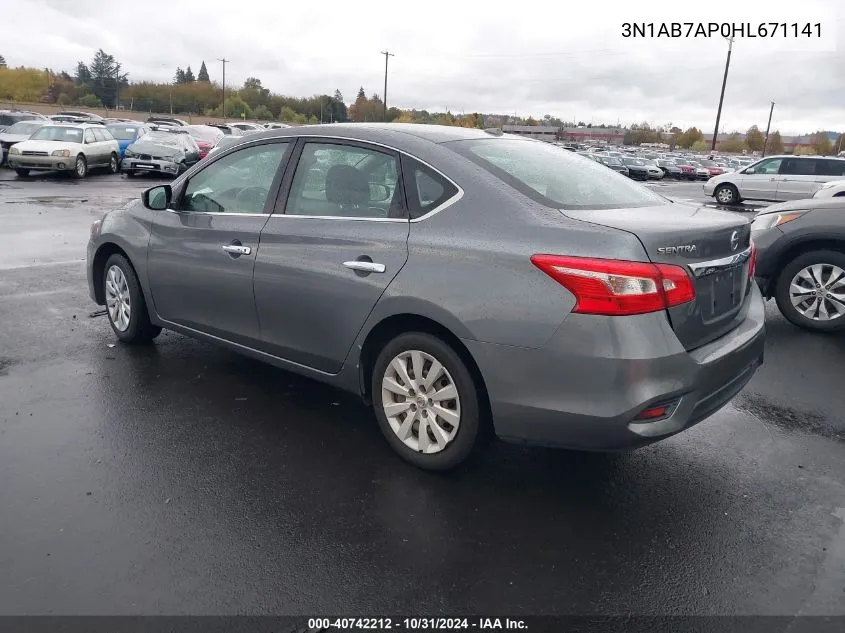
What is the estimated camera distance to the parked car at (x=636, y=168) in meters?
40.8

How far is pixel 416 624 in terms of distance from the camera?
8.56 ft

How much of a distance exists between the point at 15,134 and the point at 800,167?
2475 cm

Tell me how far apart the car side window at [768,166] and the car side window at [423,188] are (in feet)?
71.0

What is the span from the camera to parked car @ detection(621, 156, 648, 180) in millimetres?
40844

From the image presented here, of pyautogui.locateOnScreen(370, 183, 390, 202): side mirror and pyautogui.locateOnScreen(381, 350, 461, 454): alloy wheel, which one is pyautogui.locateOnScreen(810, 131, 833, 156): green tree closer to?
pyautogui.locateOnScreen(370, 183, 390, 202): side mirror

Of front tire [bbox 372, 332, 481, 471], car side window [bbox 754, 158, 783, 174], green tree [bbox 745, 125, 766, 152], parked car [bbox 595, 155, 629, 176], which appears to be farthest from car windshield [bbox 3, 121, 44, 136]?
green tree [bbox 745, 125, 766, 152]

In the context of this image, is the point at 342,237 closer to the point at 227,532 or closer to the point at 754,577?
the point at 227,532

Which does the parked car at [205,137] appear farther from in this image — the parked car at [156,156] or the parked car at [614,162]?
the parked car at [614,162]

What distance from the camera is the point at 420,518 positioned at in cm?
331

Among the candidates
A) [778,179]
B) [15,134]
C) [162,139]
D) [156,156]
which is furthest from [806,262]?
[15,134]

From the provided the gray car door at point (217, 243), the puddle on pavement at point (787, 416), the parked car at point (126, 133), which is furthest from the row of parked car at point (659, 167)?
the gray car door at point (217, 243)

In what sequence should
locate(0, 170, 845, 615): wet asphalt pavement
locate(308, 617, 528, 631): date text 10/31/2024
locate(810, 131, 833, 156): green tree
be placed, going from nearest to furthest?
locate(308, 617, 528, 631): date text 10/31/2024
locate(0, 170, 845, 615): wet asphalt pavement
locate(810, 131, 833, 156): green tree

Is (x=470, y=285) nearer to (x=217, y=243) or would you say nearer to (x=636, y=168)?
(x=217, y=243)

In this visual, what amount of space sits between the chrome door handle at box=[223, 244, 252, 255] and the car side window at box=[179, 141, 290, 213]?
245mm
